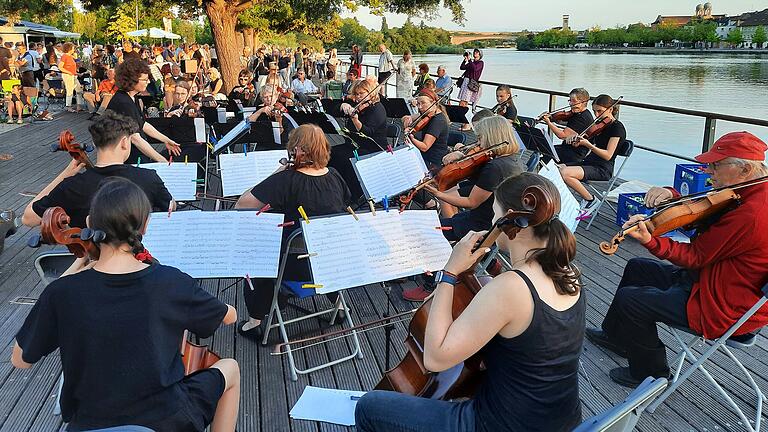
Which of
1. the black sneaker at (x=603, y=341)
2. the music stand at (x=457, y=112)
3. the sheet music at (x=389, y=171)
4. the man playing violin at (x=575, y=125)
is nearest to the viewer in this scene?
the black sneaker at (x=603, y=341)

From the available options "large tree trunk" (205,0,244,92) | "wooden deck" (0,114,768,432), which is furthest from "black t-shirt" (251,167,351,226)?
"large tree trunk" (205,0,244,92)

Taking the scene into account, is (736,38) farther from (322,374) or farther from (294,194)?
(322,374)

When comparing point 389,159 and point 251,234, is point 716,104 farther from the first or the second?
point 251,234

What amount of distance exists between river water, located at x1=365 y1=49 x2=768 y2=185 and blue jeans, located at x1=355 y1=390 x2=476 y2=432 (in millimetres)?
6190

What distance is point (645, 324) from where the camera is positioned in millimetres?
2973

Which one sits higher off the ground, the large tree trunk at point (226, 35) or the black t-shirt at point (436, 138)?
the large tree trunk at point (226, 35)

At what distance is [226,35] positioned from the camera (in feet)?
41.6

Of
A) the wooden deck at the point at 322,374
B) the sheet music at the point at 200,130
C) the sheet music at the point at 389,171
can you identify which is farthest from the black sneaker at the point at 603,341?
the sheet music at the point at 200,130

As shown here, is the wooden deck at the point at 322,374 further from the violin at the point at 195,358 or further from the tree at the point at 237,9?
the tree at the point at 237,9

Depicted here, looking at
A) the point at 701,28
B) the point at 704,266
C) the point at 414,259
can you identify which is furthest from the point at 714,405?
the point at 701,28

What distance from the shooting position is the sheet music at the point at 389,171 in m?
4.06

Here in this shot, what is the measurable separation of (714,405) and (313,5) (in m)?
14.5

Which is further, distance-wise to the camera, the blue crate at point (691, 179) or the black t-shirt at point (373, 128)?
the black t-shirt at point (373, 128)

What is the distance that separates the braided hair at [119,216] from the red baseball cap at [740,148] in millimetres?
2510
